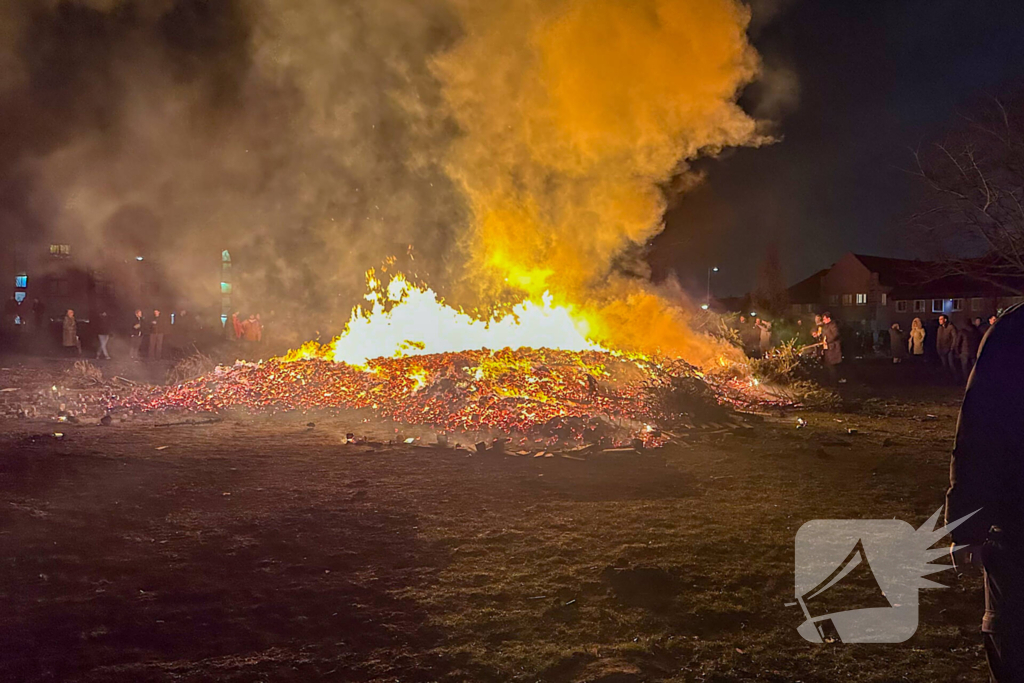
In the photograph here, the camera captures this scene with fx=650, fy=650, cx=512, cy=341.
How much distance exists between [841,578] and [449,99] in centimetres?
1174

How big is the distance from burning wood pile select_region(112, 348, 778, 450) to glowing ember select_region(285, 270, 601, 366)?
130 centimetres

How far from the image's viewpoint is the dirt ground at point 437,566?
10.5ft

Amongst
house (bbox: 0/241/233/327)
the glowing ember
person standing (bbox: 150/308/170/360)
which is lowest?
the glowing ember

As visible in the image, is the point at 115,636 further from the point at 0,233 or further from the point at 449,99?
the point at 0,233

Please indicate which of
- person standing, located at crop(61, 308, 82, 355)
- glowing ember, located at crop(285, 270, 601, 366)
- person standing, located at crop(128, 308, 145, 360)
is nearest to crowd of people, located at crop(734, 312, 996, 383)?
glowing ember, located at crop(285, 270, 601, 366)

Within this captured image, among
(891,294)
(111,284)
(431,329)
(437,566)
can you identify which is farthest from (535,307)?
(891,294)

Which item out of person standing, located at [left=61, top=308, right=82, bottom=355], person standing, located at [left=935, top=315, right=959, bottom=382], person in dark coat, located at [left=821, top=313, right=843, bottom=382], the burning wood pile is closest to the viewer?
the burning wood pile

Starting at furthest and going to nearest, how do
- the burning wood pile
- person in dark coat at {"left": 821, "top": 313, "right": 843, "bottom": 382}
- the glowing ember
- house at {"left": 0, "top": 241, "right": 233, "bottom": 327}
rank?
1. house at {"left": 0, "top": 241, "right": 233, "bottom": 327}
2. person in dark coat at {"left": 821, "top": 313, "right": 843, "bottom": 382}
3. the glowing ember
4. the burning wood pile

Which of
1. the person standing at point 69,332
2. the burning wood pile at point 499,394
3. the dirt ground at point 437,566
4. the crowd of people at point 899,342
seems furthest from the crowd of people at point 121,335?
the crowd of people at point 899,342

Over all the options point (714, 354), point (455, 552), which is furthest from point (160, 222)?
point (455, 552)

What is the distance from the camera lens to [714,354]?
49.2ft

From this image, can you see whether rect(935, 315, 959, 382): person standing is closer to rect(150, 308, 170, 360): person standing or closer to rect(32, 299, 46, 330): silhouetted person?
rect(150, 308, 170, 360): person standing

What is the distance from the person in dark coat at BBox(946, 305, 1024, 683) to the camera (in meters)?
2.16

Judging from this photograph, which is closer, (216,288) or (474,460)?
(474,460)
